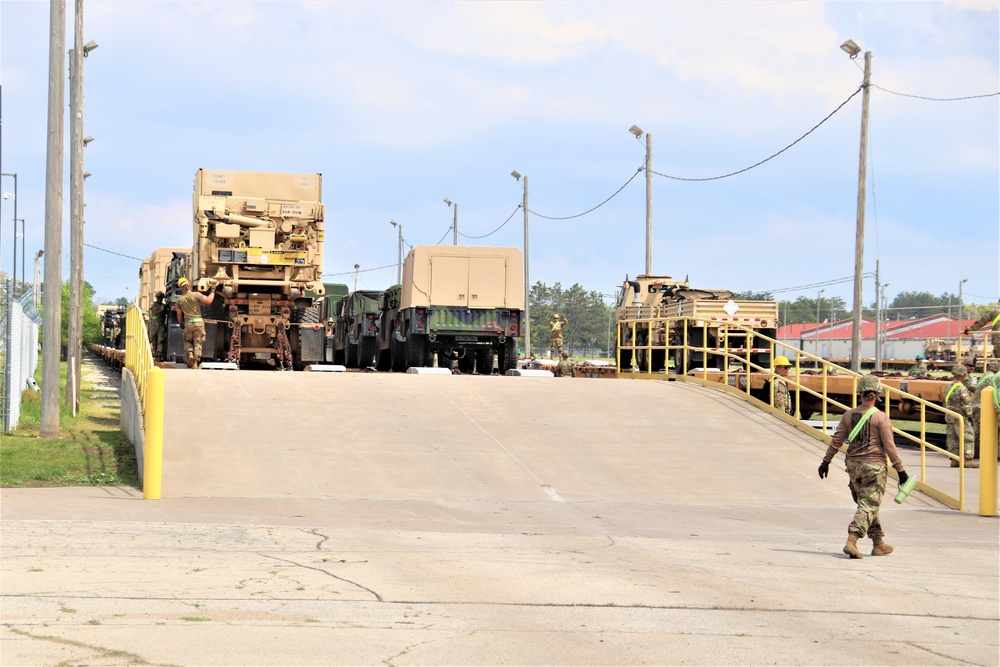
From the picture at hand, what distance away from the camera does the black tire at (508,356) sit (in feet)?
91.5

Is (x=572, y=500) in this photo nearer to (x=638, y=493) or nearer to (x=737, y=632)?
(x=638, y=493)

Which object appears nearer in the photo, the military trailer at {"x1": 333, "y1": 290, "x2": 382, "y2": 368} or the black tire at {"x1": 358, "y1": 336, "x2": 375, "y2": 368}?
the military trailer at {"x1": 333, "y1": 290, "x2": 382, "y2": 368}

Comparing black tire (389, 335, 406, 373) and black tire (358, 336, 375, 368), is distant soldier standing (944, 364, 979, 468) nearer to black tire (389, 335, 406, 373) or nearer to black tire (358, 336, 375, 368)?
black tire (389, 335, 406, 373)

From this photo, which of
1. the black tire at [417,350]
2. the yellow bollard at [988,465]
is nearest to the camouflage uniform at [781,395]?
the yellow bollard at [988,465]

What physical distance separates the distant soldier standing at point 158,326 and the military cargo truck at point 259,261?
494 centimetres

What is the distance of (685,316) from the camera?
2802 centimetres

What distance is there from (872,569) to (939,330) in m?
120

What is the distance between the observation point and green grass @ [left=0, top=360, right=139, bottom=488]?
45.0 ft

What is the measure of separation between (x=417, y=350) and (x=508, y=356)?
2144mm

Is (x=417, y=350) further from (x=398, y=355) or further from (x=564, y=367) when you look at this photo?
(x=564, y=367)

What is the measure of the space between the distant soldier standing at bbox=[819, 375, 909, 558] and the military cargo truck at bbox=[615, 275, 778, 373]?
1530cm

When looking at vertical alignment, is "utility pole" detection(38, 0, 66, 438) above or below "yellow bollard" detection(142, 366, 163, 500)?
above

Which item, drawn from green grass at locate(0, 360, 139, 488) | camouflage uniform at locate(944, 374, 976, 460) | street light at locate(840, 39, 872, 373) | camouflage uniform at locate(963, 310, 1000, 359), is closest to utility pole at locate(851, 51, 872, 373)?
street light at locate(840, 39, 872, 373)

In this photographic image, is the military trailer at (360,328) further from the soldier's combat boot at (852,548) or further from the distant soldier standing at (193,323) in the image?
the soldier's combat boot at (852,548)
